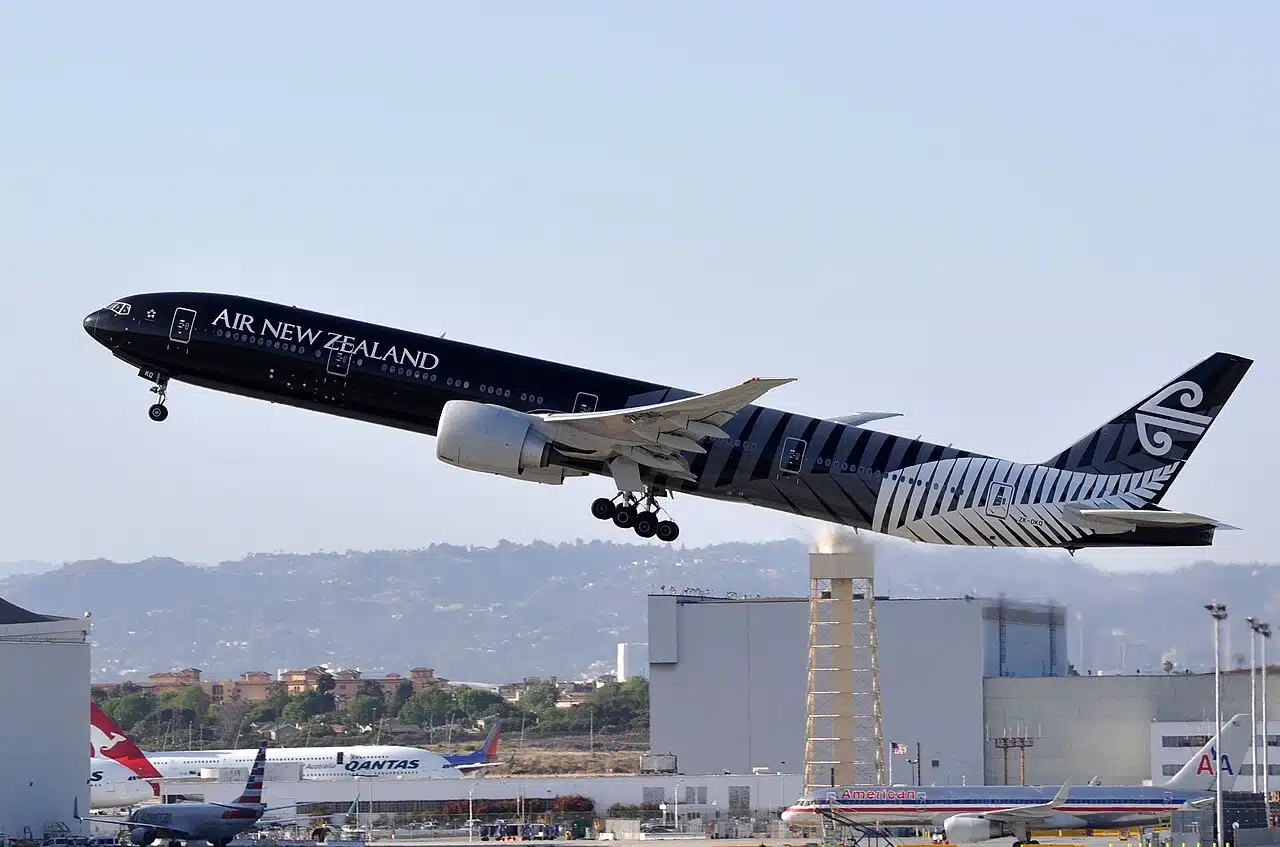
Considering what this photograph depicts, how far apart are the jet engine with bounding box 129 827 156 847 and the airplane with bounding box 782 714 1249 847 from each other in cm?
2661

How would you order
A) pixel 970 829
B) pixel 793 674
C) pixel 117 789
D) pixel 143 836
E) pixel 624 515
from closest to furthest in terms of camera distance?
1. pixel 624 515
2. pixel 970 829
3. pixel 143 836
4. pixel 117 789
5. pixel 793 674

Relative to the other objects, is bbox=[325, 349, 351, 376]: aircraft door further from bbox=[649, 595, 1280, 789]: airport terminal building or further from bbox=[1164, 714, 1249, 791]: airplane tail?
bbox=[649, 595, 1280, 789]: airport terminal building

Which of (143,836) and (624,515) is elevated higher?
(624,515)

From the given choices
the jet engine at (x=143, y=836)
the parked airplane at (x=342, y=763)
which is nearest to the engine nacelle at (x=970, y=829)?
the jet engine at (x=143, y=836)

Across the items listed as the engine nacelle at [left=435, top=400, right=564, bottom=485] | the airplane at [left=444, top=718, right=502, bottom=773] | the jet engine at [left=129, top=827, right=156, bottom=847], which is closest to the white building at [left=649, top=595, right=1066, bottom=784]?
the airplane at [left=444, top=718, right=502, bottom=773]

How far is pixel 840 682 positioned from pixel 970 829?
73.3 feet

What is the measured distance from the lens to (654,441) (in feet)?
151

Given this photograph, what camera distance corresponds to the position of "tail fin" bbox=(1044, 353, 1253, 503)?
49.5m

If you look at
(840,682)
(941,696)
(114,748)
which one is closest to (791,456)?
(840,682)

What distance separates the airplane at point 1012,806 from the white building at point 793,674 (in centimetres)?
3199

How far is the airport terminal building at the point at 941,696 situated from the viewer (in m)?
109

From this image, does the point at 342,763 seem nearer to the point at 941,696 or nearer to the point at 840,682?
the point at 840,682

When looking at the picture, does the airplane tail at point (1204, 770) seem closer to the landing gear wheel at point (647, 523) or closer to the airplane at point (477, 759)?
the landing gear wheel at point (647, 523)

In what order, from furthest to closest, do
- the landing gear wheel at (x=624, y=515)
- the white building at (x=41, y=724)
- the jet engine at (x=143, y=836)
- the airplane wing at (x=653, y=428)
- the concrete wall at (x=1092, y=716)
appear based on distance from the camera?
Result: 1. the concrete wall at (x=1092, y=716)
2. the white building at (x=41, y=724)
3. the jet engine at (x=143, y=836)
4. the landing gear wheel at (x=624, y=515)
5. the airplane wing at (x=653, y=428)
